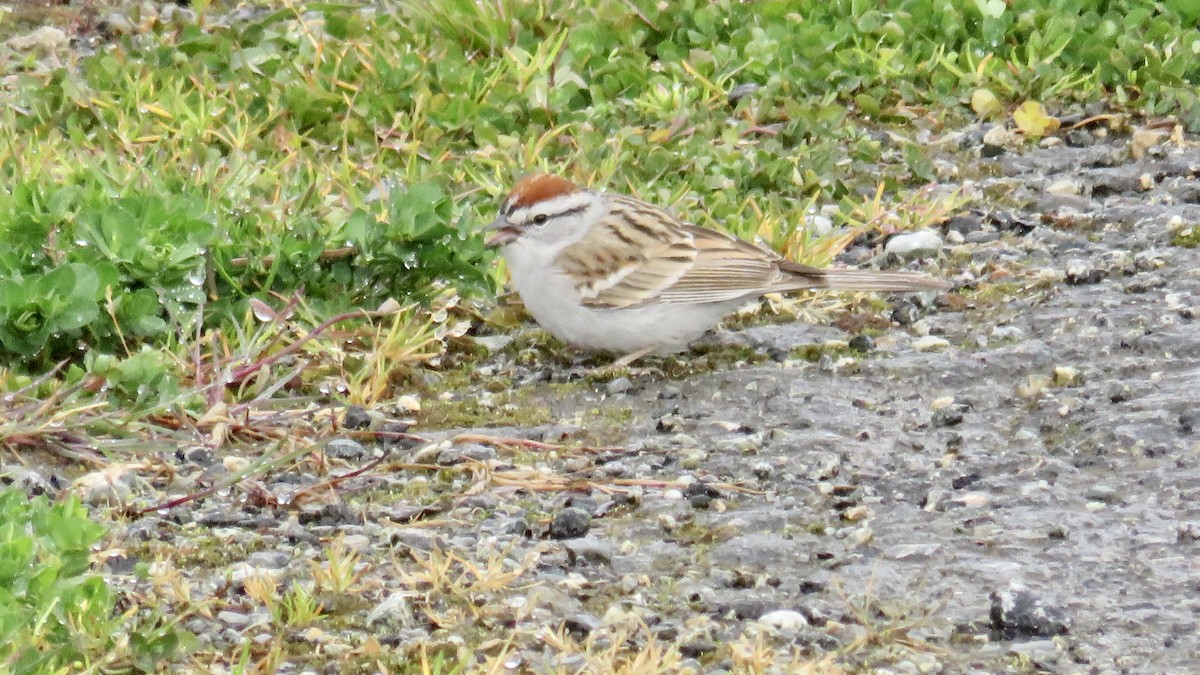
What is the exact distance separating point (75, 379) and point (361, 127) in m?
2.56

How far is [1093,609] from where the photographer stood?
4.05m

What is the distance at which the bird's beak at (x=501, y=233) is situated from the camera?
5.91 metres

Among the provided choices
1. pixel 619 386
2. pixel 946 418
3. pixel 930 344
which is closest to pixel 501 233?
pixel 619 386

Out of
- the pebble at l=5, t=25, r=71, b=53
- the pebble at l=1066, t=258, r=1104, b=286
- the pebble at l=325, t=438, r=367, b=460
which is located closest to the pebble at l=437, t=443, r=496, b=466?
the pebble at l=325, t=438, r=367, b=460

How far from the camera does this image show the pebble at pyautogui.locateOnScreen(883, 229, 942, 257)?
663 cm

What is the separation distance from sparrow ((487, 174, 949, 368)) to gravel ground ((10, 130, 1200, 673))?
174mm

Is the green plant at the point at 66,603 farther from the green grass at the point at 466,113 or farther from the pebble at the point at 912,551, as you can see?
the green grass at the point at 466,113

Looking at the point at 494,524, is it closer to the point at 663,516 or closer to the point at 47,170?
the point at 663,516

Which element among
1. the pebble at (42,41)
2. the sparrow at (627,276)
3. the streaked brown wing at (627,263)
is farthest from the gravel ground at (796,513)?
the pebble at (42,41)

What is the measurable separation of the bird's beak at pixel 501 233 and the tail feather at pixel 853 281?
2.96 feet

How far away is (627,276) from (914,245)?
4.25ft

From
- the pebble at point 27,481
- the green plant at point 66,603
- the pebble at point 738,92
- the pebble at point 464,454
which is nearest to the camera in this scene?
the green plant at point 66,603

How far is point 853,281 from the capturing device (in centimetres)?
587

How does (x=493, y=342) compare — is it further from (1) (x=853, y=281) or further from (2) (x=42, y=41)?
(2) (x=42, y=41)
